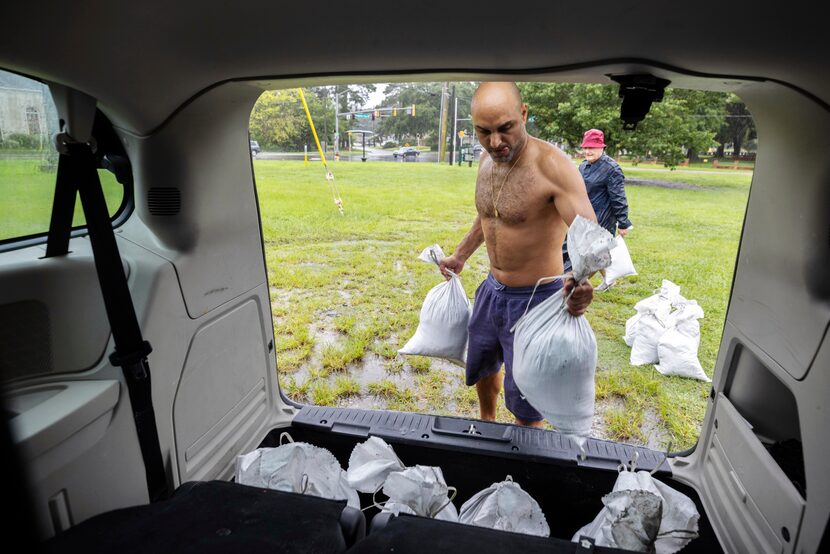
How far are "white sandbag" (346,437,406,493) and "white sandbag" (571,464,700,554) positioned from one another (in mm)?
775

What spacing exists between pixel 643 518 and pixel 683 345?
8.09 feet

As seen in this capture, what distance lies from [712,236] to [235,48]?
9.04m

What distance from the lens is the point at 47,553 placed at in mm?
1105

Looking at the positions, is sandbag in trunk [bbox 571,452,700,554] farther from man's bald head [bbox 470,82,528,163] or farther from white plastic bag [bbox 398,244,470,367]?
man's bald head [bbox 470,82,528,163]

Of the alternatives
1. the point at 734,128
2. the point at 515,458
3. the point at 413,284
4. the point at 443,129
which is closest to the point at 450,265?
the point at 515,458

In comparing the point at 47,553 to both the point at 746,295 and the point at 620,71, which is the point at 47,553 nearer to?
the point at 620,71

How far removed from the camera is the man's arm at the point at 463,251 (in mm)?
2756

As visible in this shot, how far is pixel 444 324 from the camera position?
2662mm

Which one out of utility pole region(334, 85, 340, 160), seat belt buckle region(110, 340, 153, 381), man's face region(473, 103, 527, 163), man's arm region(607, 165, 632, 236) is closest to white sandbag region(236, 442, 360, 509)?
seat belt buckle region(110, 340, 153, 381)

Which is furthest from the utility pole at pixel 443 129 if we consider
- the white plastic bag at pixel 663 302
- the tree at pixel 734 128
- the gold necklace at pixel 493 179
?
the gold necklace at pixel 493 179

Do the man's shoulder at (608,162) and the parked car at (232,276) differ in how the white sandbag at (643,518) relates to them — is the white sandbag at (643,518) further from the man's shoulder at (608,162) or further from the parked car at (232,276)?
the man's shoulder at (608,162)

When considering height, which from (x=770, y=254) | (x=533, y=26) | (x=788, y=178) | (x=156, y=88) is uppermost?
(x=533, y=26)

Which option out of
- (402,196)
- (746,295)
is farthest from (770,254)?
(402,196)

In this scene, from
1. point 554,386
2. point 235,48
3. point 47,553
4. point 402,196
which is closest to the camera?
point 47,553
